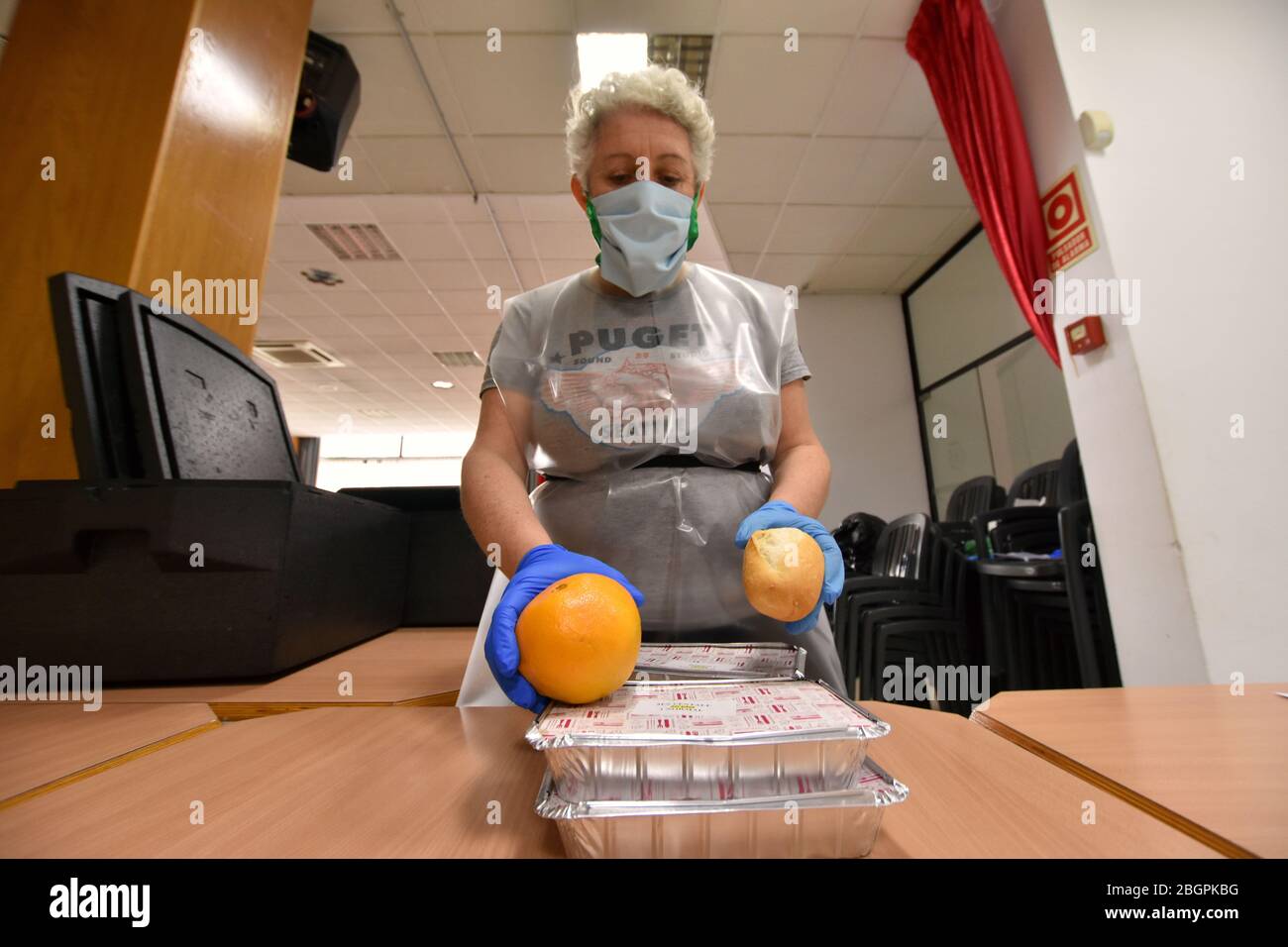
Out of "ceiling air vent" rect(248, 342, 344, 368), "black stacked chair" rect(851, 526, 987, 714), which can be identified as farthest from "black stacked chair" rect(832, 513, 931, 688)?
"ceiling air vent" rect(248, 342, 344, 368)

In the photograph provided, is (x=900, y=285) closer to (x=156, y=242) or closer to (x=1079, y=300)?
(x=1079, y=300)

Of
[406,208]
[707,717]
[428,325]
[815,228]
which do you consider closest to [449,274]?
[406,208]

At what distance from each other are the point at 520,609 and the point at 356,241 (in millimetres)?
5248

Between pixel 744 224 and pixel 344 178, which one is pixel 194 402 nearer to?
pixel 344 178

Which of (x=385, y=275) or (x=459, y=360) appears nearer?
(x=385, y=275)

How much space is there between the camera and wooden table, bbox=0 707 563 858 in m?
0.35

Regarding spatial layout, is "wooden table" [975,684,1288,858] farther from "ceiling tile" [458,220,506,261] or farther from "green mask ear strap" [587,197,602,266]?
"ceiling tile" [458,220,506,261]

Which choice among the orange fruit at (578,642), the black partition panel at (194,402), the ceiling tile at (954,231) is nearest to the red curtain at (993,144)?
the ceiling tile at (954,231)

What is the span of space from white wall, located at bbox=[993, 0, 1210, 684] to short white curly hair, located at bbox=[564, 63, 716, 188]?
184 centimetres

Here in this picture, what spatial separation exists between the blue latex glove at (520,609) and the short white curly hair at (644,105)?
0.73 metres

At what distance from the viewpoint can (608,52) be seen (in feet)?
10.1

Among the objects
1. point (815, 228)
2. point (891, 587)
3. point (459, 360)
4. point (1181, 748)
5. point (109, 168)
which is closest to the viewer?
point (1181, 748)

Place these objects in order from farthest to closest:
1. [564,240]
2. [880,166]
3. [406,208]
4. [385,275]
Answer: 1. [385,275]
2. [564,240]
3. [406,208]
4. [880,166]

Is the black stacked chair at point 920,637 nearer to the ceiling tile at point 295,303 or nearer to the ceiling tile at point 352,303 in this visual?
the ceiling tile at point 352,303
